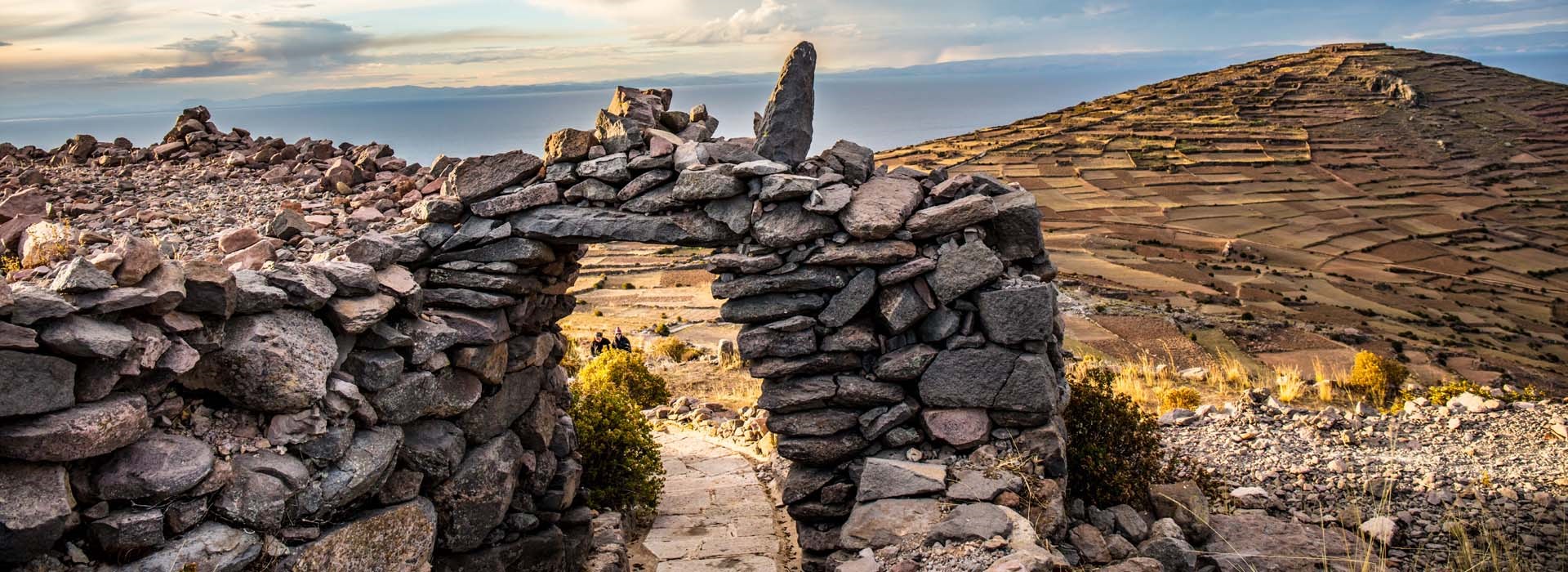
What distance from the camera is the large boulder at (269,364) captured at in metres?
6.01

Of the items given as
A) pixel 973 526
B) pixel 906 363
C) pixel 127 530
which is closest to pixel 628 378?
pixel 906 363

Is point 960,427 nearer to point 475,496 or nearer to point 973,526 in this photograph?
point 973,526

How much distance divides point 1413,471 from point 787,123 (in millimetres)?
7798

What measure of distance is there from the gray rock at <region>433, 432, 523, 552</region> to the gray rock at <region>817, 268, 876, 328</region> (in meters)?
2.98

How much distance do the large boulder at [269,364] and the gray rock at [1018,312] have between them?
5.00 metres

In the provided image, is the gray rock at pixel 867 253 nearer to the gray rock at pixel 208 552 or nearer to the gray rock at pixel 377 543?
the gray rock at pixel 377 543

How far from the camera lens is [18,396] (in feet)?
16.1

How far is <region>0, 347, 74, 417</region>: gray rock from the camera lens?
191 inches

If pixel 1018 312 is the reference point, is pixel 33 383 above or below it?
above

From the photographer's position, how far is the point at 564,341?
33.0 feet

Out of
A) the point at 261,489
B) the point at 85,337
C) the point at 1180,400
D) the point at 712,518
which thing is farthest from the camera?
the point at 1180,400

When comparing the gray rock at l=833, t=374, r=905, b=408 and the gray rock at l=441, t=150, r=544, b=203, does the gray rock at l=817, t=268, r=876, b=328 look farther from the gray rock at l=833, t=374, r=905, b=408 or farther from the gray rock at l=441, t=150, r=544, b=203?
the gray rock at l=441, t=150, r=544, b=203

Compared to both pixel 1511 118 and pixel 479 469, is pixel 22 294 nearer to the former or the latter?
pixel 479 469

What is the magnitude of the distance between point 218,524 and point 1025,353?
232 inches
